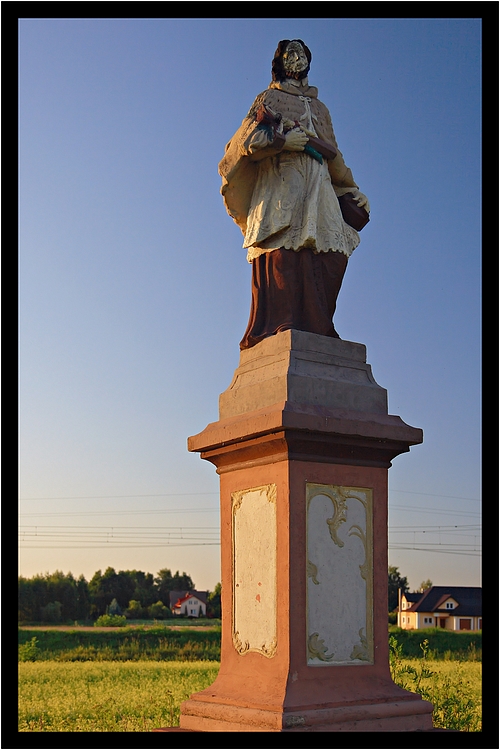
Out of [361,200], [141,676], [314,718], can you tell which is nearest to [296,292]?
[361,200]

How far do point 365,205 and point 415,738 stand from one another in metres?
4.67

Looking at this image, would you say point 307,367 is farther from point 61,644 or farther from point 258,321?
point 61,644

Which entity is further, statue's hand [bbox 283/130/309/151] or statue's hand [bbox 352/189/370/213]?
statue's hand [bbox 352/189/370/213]

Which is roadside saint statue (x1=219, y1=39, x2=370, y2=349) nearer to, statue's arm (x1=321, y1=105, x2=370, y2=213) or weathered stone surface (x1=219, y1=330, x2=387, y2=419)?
statue's arm (x1=321, y1=105, x2=370, y2=213)

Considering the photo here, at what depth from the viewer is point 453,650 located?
19906 millimetres

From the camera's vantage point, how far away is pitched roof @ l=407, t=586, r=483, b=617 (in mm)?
24969

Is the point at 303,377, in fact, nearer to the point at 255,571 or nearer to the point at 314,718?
the point at 255,571

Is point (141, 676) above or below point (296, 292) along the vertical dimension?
below

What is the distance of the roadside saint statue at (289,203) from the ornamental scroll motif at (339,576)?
155 centimetres

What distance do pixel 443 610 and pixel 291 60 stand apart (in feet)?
64.7

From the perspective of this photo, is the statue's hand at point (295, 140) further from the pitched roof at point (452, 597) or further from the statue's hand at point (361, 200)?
the pitched roof at point (452, 597)

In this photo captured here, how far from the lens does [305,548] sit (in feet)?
23.7

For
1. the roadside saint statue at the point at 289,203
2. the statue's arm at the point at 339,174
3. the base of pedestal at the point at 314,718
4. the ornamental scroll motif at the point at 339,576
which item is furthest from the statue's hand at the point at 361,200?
the base of pedestal at the point at 314,718

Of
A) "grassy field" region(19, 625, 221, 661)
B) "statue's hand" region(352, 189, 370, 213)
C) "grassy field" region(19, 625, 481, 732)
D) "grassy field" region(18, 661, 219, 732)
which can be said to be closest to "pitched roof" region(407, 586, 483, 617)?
"grassy field" region(19, 625, 481, 732)
